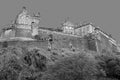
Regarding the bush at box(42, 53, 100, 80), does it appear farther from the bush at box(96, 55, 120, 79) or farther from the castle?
the castle

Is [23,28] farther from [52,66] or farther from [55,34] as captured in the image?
[52,66]

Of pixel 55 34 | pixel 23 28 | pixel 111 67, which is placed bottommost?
pixel 111 67

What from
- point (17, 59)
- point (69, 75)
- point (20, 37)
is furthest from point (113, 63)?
point (20, 37)

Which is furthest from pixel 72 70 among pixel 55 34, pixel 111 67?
pixel 55 34

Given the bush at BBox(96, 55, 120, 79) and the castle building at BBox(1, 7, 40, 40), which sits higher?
the castle building at BBox(1, 7, 40, 40)

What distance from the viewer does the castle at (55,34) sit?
5600 centimetres

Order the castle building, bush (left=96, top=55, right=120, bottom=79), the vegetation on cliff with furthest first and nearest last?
the castle building < bush (left=96, top=55, right=120, bottom=79) < the vegetation on cliff

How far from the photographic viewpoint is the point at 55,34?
61375 millimetres

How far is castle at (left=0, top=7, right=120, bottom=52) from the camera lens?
184ft

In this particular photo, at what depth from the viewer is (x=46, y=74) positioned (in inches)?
1495

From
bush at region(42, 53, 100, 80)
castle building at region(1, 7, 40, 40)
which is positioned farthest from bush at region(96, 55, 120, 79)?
castle building at region(1, 7, 40, 40)

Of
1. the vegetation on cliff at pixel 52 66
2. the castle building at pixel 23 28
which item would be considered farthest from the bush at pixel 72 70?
the castle building at pixel 23 28

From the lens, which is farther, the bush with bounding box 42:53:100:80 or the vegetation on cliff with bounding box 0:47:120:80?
the vegetation on cliff with bounding box 0:47:120:80

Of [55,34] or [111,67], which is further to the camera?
[55,34]
